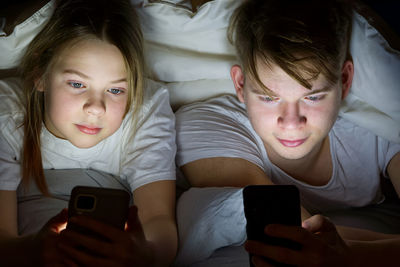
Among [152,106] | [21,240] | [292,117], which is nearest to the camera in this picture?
[21,240]

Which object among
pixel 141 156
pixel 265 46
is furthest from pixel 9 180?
pixel 265 46

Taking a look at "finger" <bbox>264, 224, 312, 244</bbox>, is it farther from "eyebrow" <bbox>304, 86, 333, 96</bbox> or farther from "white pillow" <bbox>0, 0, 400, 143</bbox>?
"white pillow" <bbox>0, 0, 400, 143</bbox>

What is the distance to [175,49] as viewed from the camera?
1112 mm

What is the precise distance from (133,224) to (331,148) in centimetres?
56

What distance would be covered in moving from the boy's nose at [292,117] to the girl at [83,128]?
0.26 meters

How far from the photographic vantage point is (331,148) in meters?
1.09

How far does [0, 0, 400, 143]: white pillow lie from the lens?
99 cm

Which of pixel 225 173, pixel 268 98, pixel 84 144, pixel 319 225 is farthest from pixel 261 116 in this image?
pixel 84 144

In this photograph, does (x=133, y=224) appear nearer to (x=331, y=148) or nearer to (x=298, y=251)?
(x=298, y=251)

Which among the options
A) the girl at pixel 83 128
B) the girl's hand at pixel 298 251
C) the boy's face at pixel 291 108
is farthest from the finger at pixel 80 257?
the boy's face at pixel 291 108

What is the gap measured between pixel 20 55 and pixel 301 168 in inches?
27.6

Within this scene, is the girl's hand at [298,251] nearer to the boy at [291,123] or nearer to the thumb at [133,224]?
the boy at [291,123]

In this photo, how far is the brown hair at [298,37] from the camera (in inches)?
35.4

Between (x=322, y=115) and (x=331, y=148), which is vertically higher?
(x=322, y=115)
